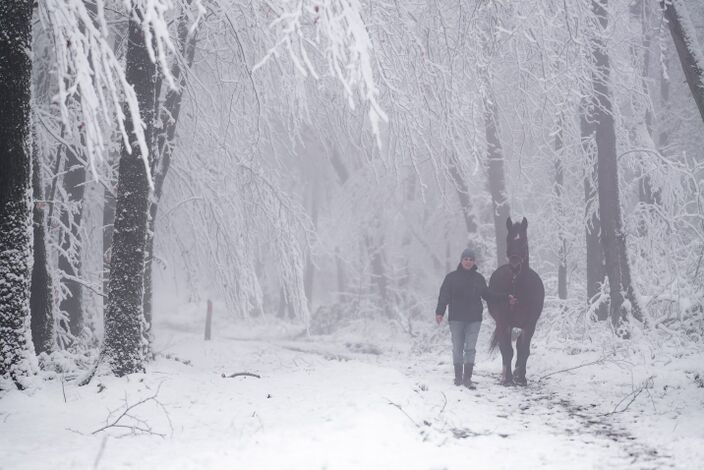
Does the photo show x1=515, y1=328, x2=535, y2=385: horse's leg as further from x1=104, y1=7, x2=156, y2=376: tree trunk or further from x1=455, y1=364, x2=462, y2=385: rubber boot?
x1=104, y1=7, x2=156, y2=376: tree trunk

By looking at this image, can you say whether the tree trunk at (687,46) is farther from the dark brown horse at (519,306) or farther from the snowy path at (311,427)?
the snowy path at (311,427)

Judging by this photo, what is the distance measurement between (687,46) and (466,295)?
423 centimetres

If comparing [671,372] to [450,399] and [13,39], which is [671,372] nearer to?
[450,399]

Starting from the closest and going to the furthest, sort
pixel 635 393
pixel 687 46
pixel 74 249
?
pixel 635 393
pixel 687 46
pixel 74 249

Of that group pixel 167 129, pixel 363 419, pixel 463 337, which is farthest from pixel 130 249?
pixel 463 337

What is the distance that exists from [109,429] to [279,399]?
205 centimetres

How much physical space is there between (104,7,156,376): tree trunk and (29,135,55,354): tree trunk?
905 mm

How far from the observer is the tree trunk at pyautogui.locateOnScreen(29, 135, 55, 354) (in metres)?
6.61

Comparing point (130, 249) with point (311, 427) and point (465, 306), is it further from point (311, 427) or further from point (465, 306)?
point (465, 306)

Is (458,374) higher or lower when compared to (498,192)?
lower

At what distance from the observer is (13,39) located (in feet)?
15.7

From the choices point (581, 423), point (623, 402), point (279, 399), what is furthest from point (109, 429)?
point (623, 402)

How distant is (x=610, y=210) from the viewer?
10.3 m

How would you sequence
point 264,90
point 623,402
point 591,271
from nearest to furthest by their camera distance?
point 623,402
point 264,90
point 591,271
